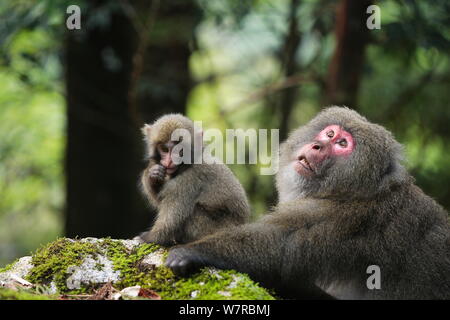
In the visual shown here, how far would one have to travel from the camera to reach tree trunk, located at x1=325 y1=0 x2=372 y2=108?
886 cm

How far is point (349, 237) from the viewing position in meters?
4.90

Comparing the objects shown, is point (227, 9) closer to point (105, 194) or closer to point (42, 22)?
point (42, 22)

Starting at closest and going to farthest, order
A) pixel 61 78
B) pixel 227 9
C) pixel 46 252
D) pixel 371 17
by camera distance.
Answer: pixel 46 252, pixel 371 17, pixel 227 9, pixel 61 78

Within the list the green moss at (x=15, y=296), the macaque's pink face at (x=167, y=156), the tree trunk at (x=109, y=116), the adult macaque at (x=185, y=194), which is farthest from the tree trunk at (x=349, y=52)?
the green moss at (x=15, y=296)

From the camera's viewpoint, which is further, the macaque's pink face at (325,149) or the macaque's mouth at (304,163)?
the macaque's mouth at (304,163)

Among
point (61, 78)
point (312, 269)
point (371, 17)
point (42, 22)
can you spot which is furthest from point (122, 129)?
point (312, 269)

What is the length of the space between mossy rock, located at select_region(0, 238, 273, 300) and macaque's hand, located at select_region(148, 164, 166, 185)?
37.5 inches

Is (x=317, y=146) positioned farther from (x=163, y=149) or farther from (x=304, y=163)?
(x=163, y=149)

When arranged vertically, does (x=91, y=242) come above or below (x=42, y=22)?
below

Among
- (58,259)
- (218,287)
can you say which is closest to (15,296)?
(58,259)

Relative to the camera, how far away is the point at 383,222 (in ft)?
16.2

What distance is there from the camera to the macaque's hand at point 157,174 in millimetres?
5875

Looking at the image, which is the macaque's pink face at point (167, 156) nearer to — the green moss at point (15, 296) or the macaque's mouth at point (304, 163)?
the macaque's mouth at point (304, 163)

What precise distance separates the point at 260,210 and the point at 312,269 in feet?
21.5
